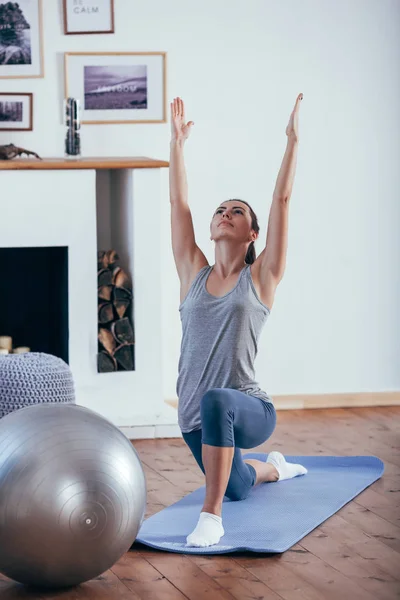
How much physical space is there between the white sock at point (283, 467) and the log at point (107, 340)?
36.1 inches

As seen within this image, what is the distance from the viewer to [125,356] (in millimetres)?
4203

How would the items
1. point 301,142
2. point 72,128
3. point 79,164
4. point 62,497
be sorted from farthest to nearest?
point 301,142 → point 72,128 → point 79,164 → point 62,497

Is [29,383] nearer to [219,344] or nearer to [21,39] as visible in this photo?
[219,344]

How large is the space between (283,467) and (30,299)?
151 centimetres

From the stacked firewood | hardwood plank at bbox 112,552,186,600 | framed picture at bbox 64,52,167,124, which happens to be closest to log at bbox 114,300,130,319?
the stacked firewood

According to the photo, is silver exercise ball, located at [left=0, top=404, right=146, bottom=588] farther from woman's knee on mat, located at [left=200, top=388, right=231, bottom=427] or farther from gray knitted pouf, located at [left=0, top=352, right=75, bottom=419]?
gray knitted pouf, located at [left=0, top=352, right=75, bottom=419]

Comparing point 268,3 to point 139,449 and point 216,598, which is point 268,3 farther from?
point 216,598

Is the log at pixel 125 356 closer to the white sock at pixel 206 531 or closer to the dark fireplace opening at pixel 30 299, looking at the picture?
the dark fireplace opening at pixel 30 299

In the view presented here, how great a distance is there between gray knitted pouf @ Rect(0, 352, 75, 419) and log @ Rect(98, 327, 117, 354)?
1.74 ft

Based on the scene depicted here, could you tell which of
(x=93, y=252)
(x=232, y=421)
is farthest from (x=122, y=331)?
(x=232, y=421)

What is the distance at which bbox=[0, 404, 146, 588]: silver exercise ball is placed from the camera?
7.58 ft

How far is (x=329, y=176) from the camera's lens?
4.66 metres

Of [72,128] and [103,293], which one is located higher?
[72,128]

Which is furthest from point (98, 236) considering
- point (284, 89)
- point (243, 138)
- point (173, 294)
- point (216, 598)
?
point (216, 598)
